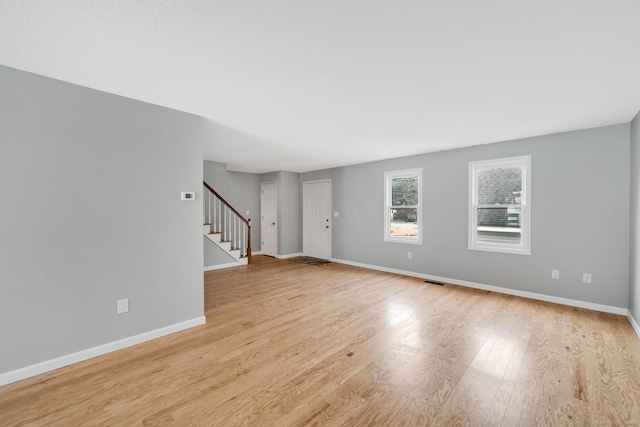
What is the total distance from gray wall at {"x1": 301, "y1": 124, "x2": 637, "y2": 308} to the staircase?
385 cm

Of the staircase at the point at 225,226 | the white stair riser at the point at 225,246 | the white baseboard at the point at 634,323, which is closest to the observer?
the white baseboard at the point at 634,323

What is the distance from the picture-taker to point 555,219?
384 cm

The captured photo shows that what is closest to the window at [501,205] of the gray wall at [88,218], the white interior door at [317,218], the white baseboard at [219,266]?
the white interior door at [317,218]

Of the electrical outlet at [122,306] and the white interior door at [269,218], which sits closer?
the electrical outlet at [122,306]

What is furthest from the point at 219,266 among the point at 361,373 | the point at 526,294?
the point at 526,294

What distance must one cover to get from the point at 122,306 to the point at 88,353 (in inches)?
17.2

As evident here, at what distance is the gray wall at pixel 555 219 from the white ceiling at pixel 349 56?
0.53 metres

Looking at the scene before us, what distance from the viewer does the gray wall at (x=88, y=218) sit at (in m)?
2.11

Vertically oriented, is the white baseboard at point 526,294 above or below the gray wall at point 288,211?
below

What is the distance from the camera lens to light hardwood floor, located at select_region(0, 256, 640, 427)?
175 cm

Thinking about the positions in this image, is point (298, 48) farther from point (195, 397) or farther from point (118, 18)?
point (195, 397)

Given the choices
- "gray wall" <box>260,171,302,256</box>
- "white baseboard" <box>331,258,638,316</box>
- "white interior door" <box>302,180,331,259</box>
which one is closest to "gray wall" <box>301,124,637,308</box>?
"white baseboard" <box>331,258,638,316</box>

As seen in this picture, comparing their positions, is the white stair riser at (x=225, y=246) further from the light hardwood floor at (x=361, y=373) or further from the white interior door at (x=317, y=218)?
the light hardwood floor at (x=361, y=373)

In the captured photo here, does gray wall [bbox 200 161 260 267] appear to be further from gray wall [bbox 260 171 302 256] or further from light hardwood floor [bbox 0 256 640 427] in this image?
light hardwood floor [bbox 0 256 640 427]
